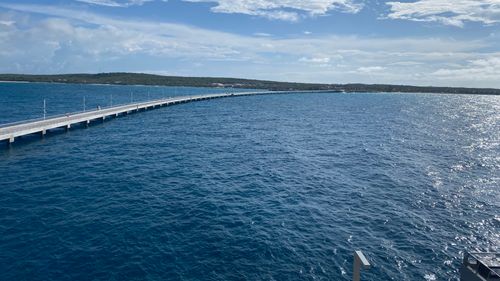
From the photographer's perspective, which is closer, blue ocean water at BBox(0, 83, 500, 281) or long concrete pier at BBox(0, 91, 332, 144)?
blue ocean water at BBox(0, 83, 500, 281)

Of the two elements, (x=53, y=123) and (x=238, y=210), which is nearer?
(x=238, y=210)

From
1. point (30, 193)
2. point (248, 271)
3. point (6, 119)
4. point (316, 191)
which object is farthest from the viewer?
point (6, 119)

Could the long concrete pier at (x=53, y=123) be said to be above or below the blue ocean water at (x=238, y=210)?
above

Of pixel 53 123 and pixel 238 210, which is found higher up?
pixel 53 123

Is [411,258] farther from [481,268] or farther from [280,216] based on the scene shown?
[280,216]

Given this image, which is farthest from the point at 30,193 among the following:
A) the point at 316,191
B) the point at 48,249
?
the point at 316,191

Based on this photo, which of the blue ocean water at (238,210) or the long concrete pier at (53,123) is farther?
the long concrete pier at (53,123)

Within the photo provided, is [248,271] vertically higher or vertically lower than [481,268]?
lower

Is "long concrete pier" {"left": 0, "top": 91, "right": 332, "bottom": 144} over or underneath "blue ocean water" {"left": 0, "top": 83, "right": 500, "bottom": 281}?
over
